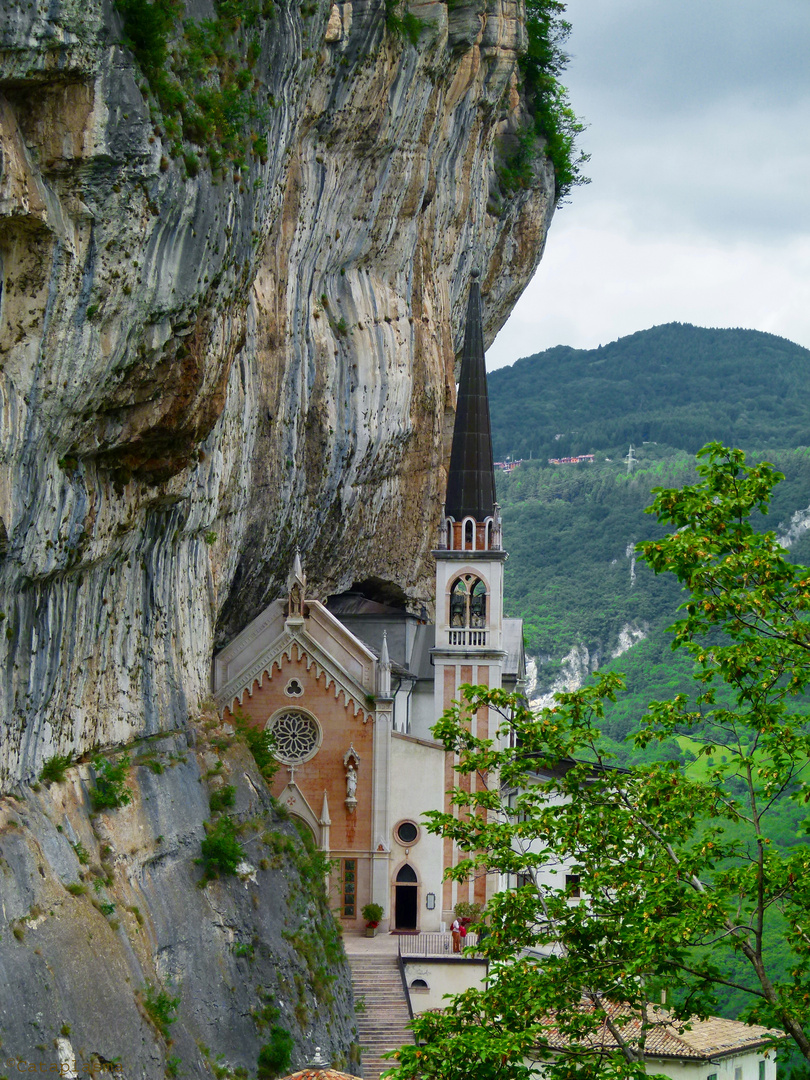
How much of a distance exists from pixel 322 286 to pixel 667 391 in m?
96.6

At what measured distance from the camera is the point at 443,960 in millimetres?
34562

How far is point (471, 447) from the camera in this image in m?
41.3

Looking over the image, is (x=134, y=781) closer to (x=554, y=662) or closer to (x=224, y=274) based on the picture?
(x=224, y=274)

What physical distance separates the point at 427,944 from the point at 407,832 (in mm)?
3042

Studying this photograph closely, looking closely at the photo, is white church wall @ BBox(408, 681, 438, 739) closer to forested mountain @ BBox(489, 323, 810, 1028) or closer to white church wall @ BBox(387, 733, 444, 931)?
white church wall @ BBox(387, 733, 444, 931)

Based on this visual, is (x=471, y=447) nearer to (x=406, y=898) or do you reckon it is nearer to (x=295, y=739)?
(x=295, y=739)

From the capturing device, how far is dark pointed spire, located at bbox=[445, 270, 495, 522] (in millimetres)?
40688

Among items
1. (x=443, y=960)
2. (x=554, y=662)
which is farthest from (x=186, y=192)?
(x=554, y=662)

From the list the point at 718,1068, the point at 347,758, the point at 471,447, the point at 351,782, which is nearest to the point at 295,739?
the point at 347,758

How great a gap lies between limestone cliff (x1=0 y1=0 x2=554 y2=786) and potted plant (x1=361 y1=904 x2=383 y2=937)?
302 inches

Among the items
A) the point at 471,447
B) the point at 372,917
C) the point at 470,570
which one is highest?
the point at 471,447

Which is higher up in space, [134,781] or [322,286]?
[322,286]

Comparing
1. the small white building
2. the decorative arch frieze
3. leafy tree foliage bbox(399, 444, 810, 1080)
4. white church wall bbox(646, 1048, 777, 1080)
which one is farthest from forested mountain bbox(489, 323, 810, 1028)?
leafy tree foliage bbox(399, 444, 810, 1080)

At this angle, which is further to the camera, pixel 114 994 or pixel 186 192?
pixel 114 994
